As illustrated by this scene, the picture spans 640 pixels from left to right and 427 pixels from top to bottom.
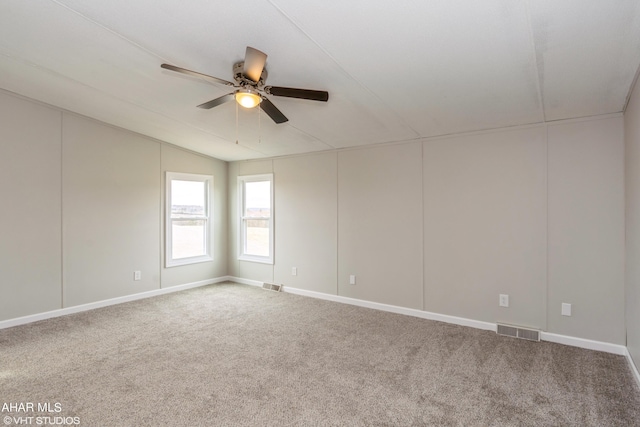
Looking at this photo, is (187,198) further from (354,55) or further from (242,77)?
(354,55)

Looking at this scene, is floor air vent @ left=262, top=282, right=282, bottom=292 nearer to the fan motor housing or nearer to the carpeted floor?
the carpeted floor

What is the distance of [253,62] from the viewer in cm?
221

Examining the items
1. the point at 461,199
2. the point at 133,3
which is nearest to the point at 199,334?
the point at 133,3

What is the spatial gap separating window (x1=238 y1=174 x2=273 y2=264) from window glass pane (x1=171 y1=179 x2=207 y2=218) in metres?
0.70

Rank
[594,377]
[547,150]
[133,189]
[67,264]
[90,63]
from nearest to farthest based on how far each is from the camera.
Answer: [594,377], [90,63], [547,150], [67,264], [133,189]

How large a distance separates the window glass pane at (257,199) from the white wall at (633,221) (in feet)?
15.3

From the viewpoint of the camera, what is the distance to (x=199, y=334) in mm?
3537

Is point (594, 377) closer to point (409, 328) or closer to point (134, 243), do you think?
point (409, 328)

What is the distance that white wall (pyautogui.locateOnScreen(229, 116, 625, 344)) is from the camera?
10.3ft

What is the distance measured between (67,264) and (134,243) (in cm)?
88

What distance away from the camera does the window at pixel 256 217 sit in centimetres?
575

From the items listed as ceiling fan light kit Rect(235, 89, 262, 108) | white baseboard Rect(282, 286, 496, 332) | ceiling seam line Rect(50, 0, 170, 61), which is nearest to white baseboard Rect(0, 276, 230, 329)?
white baseboard Rect(282, 286, 496, 332)

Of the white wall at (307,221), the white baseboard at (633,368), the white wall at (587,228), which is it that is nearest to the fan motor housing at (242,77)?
the white wall at (307,221)

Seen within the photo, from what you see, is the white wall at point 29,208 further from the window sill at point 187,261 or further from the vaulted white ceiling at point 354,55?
the window sill at point 187,261
